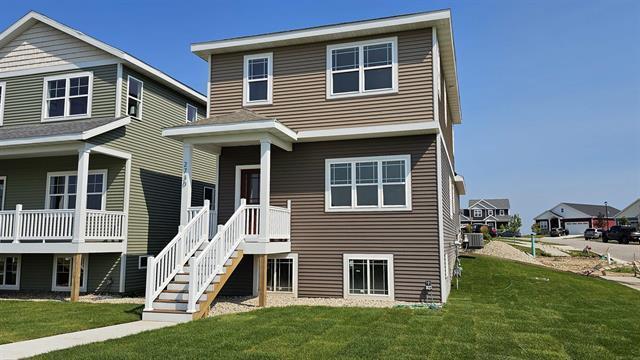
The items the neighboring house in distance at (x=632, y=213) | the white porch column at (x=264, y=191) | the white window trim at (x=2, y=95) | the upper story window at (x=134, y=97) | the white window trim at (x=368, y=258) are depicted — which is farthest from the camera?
the neighboring house in distance at (x=632, y=213)

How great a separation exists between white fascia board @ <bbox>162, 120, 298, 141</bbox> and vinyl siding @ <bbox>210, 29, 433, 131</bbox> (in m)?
0.98

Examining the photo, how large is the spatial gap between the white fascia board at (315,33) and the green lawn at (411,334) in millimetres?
7004

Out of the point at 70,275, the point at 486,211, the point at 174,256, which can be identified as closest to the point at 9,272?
the point at 70,275

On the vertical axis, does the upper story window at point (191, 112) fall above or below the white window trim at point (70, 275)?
above

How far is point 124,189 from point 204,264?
20.7 feet

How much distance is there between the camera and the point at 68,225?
42.9 ft

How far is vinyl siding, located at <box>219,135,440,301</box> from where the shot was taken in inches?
462

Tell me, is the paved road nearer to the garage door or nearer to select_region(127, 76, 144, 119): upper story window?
select_region(127, 76, 144, 119): upper story window

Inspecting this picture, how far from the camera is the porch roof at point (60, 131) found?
12.9m

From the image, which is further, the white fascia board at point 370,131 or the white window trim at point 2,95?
the white window trim at point 2,95

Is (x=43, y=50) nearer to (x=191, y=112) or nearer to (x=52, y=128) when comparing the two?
(x=52, y=128)

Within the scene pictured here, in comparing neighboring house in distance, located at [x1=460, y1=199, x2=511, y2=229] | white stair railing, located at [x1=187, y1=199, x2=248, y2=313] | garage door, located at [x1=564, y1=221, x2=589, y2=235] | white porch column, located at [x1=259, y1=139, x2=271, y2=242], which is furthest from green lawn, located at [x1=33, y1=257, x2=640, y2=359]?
neighboring house in distance, located at [x1=460, y1=199, x2=511, y2=229]

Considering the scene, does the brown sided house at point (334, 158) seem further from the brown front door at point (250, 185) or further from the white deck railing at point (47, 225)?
the white deck railing at point (47, 225)

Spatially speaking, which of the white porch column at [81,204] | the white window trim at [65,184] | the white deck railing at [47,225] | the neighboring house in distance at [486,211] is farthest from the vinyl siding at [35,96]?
the neighboring house in distance at [486,211]
